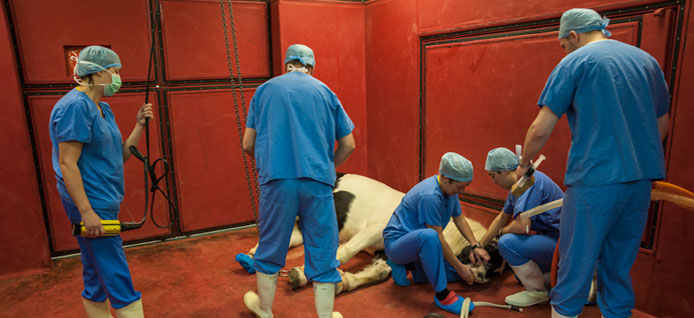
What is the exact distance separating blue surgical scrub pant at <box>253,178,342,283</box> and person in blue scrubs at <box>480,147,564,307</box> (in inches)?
47.7

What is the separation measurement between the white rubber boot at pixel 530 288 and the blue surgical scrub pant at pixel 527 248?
4 centimetres

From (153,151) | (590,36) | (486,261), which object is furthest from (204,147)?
(590,36)

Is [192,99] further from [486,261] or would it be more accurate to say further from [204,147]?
[486,261]

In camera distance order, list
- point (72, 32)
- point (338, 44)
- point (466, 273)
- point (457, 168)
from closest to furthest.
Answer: point (457, 168) < point (466, 273) < point (72, 32) < point (338, 44)

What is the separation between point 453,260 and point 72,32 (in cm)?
363

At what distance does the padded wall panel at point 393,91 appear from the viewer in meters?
4.37

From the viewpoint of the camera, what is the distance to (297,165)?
2422 millimetres

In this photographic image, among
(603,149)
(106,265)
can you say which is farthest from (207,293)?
(603,149)

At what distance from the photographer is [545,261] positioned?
2.96 m

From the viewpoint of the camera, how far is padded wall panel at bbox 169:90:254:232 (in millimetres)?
4418

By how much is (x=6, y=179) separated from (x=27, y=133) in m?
0.40

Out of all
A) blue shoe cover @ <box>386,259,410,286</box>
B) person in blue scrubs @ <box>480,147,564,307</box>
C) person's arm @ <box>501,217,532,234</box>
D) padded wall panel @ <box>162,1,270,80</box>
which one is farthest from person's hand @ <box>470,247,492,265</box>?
padded wall panel @ <box>162,1,270,80</box>

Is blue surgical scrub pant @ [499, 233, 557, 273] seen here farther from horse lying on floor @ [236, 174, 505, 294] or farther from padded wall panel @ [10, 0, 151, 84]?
padded wall panel @ [10, 0, 151, 84]

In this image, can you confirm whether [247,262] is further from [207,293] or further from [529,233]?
[529,233]
